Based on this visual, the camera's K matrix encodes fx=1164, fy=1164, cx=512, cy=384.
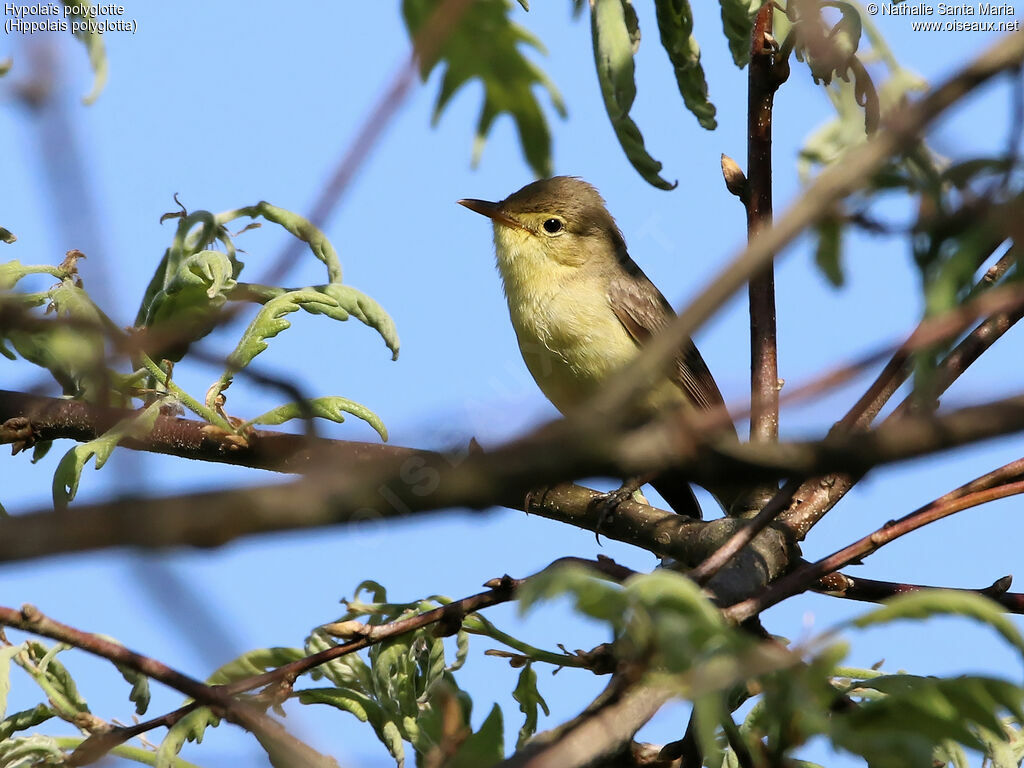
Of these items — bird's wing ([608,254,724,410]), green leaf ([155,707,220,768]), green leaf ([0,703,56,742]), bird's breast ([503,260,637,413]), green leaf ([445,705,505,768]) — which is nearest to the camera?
green leaf ([445,705,505,768])

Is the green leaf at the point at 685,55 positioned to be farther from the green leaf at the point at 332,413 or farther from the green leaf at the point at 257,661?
the green leaf at the point at 257,661

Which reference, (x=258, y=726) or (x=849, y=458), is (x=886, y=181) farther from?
(x=258, y=726)

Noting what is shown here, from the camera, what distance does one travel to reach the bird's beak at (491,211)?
675cm

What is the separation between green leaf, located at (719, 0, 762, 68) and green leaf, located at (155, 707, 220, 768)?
88.1 inches

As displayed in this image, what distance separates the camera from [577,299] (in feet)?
20.5

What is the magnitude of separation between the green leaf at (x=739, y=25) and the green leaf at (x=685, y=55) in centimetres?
13

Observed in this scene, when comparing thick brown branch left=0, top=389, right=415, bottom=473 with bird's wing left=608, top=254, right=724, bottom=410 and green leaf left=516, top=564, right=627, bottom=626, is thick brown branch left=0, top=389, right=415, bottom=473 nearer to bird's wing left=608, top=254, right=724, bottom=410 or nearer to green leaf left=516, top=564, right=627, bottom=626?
green leaf left=516, top=564, right=627, bottom=626

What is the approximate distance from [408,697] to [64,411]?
4.61 feet

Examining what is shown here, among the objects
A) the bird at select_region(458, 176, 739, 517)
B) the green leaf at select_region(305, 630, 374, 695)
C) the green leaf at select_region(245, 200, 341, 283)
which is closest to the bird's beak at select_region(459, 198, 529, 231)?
the bird at select_region(458, 176, 739, 517)

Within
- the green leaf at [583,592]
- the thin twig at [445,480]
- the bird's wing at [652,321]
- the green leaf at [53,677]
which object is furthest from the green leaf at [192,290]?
the bird's wing at [652,321]

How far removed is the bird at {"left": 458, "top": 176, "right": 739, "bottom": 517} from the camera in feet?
19.6

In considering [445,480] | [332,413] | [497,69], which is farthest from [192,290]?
[445,480]

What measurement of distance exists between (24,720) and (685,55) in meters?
2.38

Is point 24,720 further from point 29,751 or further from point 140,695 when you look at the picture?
point 140,695
